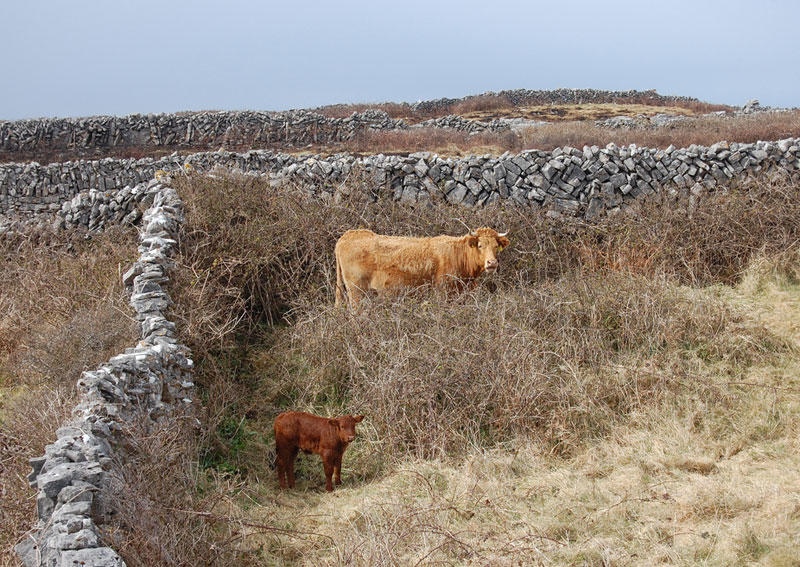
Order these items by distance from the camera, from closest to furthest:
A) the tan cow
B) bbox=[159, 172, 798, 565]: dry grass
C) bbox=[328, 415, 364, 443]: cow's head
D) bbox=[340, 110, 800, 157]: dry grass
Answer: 1. bbox=[159, 172, 798, 565]: dry grass
2. bbox=[328, 415, 364, 443]: cow's head
3. the tan cow
4. bbox=[340, 110, 800, 157]: dry grass

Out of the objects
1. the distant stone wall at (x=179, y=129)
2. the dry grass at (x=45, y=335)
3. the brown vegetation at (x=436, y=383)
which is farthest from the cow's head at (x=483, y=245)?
the distant stone wall at (x=179, y=129)

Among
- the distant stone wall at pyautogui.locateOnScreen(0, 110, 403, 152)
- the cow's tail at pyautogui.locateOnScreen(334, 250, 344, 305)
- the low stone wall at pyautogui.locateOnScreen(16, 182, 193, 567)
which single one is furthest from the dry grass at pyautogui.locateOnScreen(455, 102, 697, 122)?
the low stone wall at pyautogui.locateOnScreen(16, 182, 193, 567)

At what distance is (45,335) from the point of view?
7.18 meters

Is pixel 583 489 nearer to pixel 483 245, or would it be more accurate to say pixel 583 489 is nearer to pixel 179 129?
pixel 483 245

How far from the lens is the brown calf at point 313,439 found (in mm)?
5852

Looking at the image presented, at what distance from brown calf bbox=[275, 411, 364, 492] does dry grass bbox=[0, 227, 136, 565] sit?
68.8 inches

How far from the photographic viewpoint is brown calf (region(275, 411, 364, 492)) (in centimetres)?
585

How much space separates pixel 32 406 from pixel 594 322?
5623mm

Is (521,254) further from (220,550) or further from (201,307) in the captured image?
(220,550)

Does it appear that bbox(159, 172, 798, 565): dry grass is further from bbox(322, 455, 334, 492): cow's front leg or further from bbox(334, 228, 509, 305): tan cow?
bbox(334, 228, 509, 305): tan cow

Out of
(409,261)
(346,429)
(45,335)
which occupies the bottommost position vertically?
(346,429)

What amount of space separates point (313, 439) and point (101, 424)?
204 cm

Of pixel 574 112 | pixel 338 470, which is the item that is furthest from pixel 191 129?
pixel 338 470

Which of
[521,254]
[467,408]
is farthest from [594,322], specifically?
[521,254]
